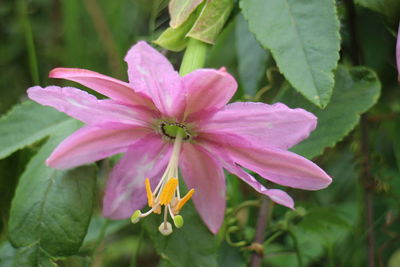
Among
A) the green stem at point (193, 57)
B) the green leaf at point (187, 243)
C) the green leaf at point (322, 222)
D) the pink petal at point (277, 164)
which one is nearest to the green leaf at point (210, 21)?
the green stem at point (193, 57)

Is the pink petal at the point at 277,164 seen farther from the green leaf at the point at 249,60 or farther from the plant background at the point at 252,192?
the green leaf at the point at 249,60

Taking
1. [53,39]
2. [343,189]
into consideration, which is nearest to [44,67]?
[53,39]

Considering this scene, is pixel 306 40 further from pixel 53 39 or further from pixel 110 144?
pixel 53 39

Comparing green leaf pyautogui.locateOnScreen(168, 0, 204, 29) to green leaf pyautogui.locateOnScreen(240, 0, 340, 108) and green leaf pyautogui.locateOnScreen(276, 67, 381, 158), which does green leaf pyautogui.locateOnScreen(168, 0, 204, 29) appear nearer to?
green leaf pyautogui.locateOnScreen(240, 0, 340, 108)

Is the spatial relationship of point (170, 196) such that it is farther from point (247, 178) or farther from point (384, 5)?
point (384, 5)

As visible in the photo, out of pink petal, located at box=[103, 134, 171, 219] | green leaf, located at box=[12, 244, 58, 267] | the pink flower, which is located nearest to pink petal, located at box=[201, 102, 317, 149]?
the pink flower

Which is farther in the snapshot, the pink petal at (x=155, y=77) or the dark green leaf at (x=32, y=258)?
the dark green leaf at (x=32, y=258)

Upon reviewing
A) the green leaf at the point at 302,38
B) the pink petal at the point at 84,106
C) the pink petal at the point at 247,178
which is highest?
the green leaf at the point at 302,38

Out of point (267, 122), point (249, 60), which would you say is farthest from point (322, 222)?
→ point (267, 122)
